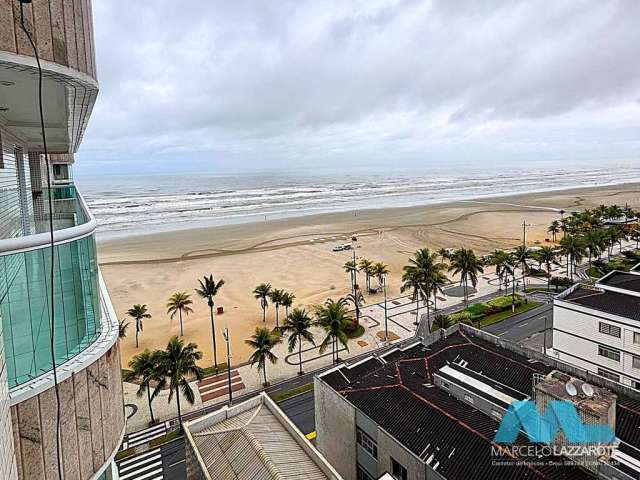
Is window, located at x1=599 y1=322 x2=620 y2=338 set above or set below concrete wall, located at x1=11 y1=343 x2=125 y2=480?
below

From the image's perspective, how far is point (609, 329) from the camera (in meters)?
26.2

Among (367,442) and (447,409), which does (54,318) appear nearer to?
(367,442)

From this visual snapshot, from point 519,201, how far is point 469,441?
132410mm

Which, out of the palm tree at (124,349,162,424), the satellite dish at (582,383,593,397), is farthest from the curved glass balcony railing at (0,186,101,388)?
the palm tree at (124,349,162,424)

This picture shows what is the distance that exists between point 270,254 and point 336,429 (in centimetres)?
5070

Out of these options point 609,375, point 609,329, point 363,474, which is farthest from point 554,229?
point 363,474

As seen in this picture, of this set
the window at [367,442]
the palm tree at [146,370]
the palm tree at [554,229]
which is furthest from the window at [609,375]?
the palm tree at [554,229]

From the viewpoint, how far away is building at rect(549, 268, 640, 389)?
2527cm

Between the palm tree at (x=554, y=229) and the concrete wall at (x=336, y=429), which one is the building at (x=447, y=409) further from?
the palm tree at (x=554, y=229)

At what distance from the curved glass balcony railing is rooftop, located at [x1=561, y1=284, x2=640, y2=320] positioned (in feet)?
96.9

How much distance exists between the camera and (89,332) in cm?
879

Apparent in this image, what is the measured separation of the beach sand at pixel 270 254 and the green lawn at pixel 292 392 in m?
7.52

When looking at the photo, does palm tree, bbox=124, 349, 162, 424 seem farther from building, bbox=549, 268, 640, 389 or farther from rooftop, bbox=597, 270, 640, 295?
rooftop, bbox=597, 270, 640, 295

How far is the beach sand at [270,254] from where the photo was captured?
145 feet
